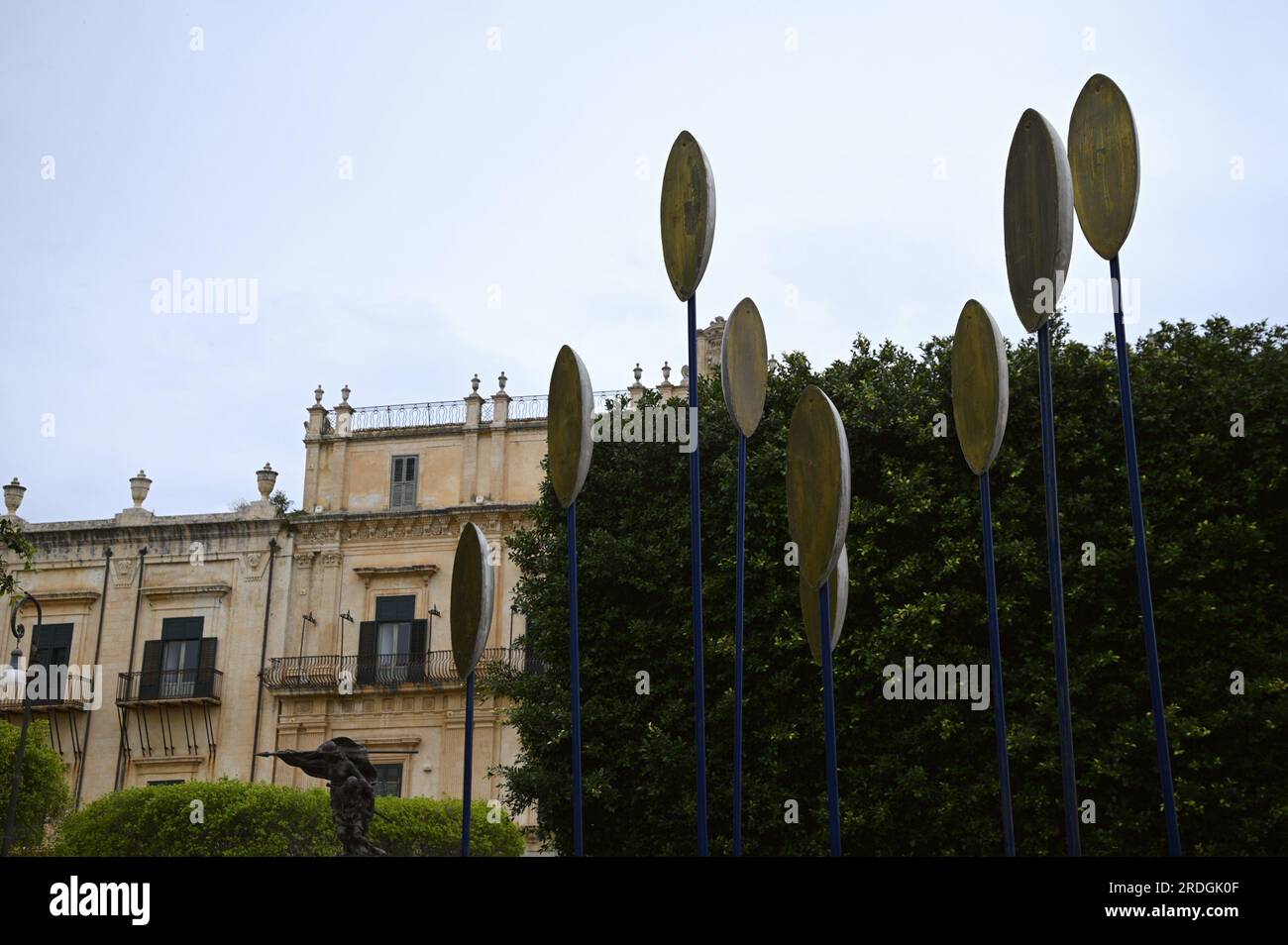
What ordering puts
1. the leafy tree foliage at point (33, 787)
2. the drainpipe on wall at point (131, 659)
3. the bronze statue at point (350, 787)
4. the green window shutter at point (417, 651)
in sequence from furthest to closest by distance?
the drainpipe on wall at point (131, 659)
the green window shutter at point (417, 651)
the leafy tree foliage at point (33, 787)
the bronze statue at point (350, 787)

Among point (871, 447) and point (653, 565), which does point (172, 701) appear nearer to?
point (653, 565)

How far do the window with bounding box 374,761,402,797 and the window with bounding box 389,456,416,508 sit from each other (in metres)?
5.97

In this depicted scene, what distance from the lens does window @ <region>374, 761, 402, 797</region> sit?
99.1 feet

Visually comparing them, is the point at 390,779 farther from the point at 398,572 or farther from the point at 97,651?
the point at 97,651

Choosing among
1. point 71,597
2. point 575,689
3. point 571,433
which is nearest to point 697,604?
point 575,689

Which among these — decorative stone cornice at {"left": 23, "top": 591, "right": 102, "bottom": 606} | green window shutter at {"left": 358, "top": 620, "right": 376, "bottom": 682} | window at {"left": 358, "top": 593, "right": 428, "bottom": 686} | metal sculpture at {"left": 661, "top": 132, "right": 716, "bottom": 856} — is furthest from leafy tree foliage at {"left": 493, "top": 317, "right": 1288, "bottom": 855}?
decorative stone cornice at {"left": 23, "top": 591, "right": 102, "bottom": 606}

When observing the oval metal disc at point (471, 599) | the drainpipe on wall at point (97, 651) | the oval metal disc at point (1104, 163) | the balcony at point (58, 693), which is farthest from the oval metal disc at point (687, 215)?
the balcony at point (58, 693)

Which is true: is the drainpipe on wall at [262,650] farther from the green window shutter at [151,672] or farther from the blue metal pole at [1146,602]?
the blue metal pole at [1146,602]

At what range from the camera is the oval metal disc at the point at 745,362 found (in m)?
8.52

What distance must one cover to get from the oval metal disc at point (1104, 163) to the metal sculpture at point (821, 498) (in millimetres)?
1636

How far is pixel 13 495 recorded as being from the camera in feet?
111
